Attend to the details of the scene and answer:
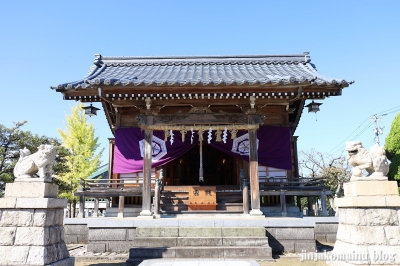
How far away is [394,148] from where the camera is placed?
43.2 ft

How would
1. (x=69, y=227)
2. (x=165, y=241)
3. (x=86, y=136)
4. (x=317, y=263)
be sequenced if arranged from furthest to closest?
(x=86, y=136)
(x=69, y=227)
(x=165, y=241)
(x=317, y=263)

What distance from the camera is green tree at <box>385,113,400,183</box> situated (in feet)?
42.0

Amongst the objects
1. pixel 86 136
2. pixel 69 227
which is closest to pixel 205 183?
pixel 69 227

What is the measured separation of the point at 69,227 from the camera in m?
9.57

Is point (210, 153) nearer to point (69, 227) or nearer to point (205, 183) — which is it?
point (205, 183)

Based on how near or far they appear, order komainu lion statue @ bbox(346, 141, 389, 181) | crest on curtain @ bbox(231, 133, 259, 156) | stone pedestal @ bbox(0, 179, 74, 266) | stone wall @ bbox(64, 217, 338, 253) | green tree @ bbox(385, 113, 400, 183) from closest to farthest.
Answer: stone pedestal @ bbox(0, 179, 74, 266) < komainu lion statue @ bbox(346, 141, 389, 181) < stone wall @ bbox(64, 217, 338, 253) < crest on curtain @ bbox(231, 133, 259, 156) < green tree @ bbox(385, 113, 400, 183)

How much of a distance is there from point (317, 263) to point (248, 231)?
181 centimetres

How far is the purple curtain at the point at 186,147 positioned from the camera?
1092cm

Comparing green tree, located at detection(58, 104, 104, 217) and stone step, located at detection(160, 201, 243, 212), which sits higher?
green tree, located at detection(58, 104, 104, 217)

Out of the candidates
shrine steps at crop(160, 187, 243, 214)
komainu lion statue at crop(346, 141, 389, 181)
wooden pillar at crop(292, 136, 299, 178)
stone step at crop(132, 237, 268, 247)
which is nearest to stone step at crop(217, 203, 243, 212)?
shrine steps at crop(160, 187, 243, 214)

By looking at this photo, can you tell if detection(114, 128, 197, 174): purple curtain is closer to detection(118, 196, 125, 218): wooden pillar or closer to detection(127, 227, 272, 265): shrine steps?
detection(118, 196, 125, 218): wooden pillar

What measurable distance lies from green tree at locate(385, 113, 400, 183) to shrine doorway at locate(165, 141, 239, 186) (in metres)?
7.55

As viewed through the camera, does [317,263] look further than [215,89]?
No

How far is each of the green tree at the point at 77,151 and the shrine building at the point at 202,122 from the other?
37.8ft
